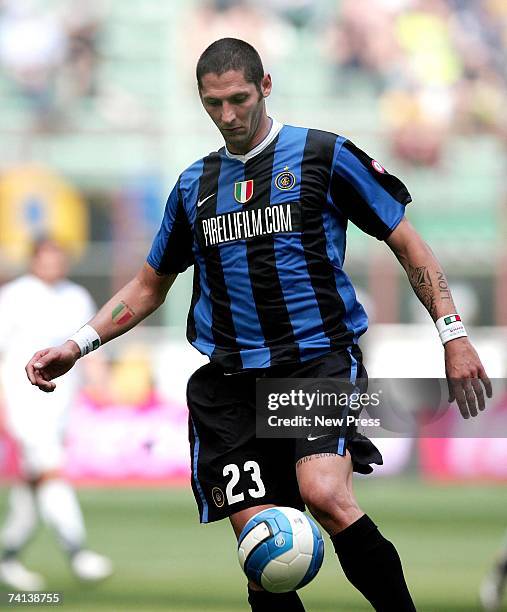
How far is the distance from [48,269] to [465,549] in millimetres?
3439

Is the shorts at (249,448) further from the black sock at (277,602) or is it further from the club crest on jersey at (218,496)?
the black sock at (277,602)

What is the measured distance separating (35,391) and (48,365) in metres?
3.97

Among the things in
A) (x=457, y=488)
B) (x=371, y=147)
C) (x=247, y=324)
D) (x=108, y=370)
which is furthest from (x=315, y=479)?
(x=371, y=147)

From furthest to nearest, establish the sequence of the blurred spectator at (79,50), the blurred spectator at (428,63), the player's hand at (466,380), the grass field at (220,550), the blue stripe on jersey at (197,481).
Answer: the blurred spectator at (79,50)
the blurred spectator at (428,63)
the grass field at (220,550)
the blue stripe on jersey at (197,481)
the player's hand at (466,380)

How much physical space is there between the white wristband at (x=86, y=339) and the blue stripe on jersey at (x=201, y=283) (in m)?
0.41

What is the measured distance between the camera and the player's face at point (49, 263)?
869cm

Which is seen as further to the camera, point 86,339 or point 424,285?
point 86,339

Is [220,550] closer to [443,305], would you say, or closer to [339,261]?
[339,261]

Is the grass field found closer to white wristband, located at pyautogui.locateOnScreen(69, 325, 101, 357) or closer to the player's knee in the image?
white wristband, located at pyautogui.locateOnScreen(69, 325, 101, 357)

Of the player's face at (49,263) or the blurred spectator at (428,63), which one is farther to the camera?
the blurred spectator at (428,63)

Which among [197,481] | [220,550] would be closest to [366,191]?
[197,481]

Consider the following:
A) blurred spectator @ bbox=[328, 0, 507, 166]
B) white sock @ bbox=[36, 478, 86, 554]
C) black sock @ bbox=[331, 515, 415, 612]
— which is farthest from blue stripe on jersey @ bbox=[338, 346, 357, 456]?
blurred spectator @ bbox=[328, 0, 507, 166]

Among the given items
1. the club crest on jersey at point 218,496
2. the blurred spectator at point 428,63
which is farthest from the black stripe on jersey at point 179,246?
the blurred spectator at point 428,63

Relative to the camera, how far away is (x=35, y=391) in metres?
8.89
